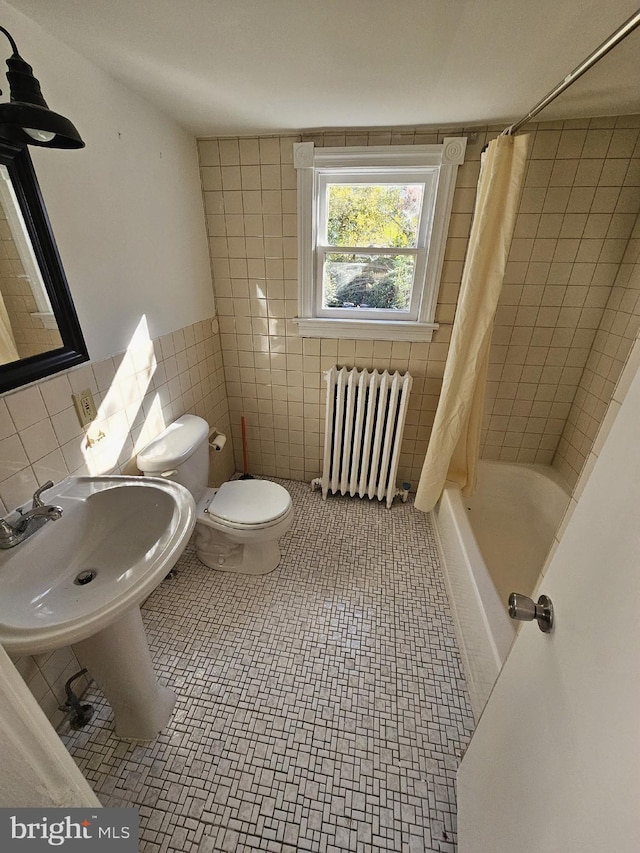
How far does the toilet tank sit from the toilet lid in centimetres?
13

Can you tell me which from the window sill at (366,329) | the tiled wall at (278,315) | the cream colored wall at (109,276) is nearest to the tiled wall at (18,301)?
the cream colored wall at (109,276)

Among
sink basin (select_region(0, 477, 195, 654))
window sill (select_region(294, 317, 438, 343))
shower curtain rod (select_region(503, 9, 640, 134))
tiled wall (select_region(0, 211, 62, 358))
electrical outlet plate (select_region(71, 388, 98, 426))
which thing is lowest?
sink basin (select_region(0, 477, 195, 654))

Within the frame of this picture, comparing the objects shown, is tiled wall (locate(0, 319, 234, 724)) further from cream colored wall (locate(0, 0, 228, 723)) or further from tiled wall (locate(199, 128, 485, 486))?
tiled wall (locate(199, 128, 485, 486))

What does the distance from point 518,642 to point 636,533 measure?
43 centimetres

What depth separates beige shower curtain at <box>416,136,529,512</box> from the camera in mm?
1274

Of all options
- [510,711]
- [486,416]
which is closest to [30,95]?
[510,711]

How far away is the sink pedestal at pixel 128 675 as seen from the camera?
3.23 ft

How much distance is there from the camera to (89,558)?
1.05 metres

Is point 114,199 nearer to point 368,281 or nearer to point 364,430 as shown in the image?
point 368,281

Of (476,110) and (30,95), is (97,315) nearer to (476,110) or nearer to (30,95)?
(30,95)

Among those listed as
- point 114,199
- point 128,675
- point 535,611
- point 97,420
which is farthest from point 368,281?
point 128,675

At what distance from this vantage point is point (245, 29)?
0.91 metres

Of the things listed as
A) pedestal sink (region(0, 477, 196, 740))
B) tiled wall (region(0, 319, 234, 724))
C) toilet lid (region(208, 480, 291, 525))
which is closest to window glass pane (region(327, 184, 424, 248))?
tiled wall (region(0, 319, 234, 724))

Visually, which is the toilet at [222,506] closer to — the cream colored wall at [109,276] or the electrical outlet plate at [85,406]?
the cream colored wall at [109,276]
